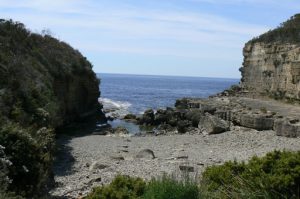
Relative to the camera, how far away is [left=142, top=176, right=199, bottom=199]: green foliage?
8578 mm

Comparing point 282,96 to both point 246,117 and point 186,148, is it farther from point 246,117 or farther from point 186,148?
point 186,148

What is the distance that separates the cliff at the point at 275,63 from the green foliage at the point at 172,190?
29530 mm

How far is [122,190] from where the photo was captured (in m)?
Answer: 10.0

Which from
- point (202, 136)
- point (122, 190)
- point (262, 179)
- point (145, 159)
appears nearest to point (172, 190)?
point (262, 179)

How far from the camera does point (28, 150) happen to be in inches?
485

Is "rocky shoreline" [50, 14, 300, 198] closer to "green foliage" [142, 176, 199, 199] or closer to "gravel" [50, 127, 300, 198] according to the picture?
"gravel" [50, 127, 300, 198]

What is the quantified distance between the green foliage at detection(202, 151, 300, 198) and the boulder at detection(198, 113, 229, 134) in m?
21.1

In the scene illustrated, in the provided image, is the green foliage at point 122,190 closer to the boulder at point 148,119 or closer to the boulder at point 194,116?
the boulder at point 194,116

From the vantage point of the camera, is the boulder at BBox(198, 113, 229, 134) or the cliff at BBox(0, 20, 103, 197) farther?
the boulder at BBox(198, 113, 229, 134)

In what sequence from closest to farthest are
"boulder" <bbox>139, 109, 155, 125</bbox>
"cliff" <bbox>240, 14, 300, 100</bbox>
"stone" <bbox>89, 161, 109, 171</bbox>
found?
"stone" <bbox>89, 161, 109, 171</bbox>, "cliff" <bbox>240, 14, 300, 100</bbox>, "boulder" <bbox>139, 109, 155, 125</bbox>

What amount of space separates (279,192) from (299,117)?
2139cm

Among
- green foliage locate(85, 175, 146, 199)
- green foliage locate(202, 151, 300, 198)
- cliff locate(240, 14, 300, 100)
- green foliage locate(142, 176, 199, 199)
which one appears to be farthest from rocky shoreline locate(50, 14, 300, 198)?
green foliage locate(142, 176, 199, 199)

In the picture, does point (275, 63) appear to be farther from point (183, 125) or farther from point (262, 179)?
point (262, 179)

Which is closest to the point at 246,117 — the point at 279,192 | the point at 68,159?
the point at 68,159
